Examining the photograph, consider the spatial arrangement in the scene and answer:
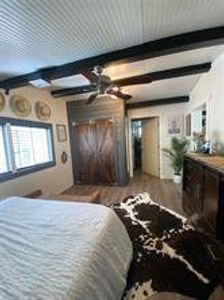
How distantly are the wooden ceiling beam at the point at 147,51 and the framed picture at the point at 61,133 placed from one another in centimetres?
221

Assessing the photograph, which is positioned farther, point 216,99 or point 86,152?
point 86,152

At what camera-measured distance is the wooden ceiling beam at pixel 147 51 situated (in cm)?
195

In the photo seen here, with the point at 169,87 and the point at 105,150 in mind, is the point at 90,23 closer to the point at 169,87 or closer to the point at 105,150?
the point at 169,87

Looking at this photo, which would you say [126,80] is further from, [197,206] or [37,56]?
[197,206]

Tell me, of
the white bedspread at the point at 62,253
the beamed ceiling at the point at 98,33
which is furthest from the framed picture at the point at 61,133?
the white bedspread at the point at 62,253

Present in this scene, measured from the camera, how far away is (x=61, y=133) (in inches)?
201

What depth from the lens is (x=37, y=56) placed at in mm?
2316

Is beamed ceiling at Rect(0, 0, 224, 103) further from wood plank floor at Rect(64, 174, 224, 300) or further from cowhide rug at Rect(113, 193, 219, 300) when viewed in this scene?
wood plank floor at Rect(64, 174, 224, 300)

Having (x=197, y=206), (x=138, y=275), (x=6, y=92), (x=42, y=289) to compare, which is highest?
(x=6, y=92)

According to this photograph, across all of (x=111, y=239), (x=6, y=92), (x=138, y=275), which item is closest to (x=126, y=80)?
(x=6, y=92)

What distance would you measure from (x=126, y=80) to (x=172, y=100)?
2.98m

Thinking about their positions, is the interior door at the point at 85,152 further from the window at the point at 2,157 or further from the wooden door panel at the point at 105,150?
the window at the point at 2,157

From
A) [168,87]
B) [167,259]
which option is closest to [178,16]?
[167,259]

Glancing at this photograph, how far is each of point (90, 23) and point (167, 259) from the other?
2571 mm
